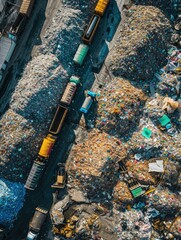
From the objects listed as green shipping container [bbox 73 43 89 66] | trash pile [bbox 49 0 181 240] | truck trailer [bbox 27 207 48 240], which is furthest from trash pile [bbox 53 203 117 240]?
green shipping container [bbox 73 43 89 66]

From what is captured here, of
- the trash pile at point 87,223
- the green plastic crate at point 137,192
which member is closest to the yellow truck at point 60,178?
the trash pile at point 87,223

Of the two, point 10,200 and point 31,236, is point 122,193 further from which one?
point 10,200

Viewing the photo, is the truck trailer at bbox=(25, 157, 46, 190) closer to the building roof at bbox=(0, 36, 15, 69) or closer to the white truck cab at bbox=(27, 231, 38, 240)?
the white truck cab at bbox=(27, 231, 38, 240)

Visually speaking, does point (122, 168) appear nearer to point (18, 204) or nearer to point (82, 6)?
point (18, 204)

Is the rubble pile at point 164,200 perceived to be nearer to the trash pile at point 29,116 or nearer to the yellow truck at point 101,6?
the trash pile at point 29,116

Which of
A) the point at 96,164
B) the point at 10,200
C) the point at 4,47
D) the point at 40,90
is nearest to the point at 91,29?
the point at 40,90

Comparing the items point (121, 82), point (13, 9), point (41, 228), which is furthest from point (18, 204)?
point (13, 9)
